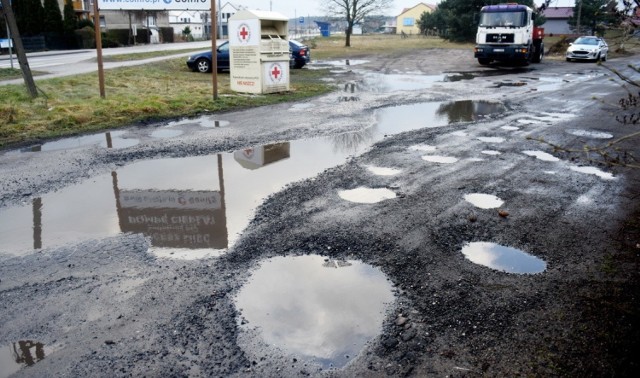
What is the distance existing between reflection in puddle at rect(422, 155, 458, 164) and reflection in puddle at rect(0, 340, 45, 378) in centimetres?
615

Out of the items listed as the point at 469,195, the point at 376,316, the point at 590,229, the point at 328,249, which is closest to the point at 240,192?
the point at 328,249

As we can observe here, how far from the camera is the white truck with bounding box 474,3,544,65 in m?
26.4

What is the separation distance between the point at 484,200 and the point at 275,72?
36.6 feet

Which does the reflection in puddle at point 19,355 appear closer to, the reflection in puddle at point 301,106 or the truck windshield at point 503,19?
the reflection in puddle at point 301,106

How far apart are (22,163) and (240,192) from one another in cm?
387

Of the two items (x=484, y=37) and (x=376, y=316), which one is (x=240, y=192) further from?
(x=484, y=37)

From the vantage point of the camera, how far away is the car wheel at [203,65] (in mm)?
23422

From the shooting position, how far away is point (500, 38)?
26.9 m

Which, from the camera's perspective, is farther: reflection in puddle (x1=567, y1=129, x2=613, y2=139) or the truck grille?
the truck grille

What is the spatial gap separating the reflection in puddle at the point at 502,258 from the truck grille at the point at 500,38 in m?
24.5

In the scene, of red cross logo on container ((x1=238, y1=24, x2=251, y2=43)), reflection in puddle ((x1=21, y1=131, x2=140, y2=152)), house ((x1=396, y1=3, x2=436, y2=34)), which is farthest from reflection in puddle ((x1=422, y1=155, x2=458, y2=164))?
house ((x1=396, y1=3, x2=436, y2=34))

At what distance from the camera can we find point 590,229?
548 centimetres

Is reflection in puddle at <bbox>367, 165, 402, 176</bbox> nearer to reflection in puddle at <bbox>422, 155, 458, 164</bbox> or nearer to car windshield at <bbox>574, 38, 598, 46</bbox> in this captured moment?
reflection in puddle at <bbox>422, 155, 458, 164</bbox>

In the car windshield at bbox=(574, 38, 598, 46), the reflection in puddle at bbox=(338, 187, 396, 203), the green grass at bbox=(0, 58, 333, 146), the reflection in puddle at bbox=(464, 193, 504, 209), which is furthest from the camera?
the car windshield at bbox=(574, 38, 598, 46)
